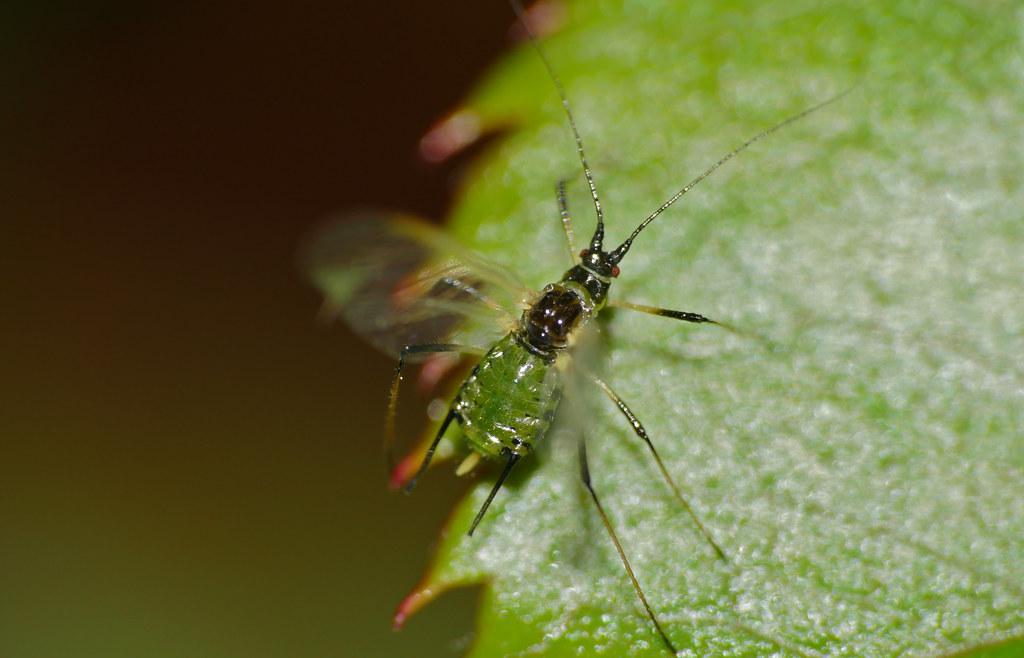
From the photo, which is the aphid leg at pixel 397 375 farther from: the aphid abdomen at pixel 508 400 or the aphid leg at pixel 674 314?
the aphid leg at pixel 674 314

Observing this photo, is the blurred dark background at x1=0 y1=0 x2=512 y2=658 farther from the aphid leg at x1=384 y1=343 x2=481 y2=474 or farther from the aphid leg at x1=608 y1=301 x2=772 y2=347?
the aphid leg at x1=608 y1=301 x2=772 y2=347

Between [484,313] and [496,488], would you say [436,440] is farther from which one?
[484,313]

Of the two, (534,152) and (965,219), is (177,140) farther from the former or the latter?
(965,219)

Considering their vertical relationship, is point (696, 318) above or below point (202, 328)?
below

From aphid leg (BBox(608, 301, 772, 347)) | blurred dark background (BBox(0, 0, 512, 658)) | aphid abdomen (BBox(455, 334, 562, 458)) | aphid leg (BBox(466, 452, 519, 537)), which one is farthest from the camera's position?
blurred dark background (BBox(0, 0, 512, 658))

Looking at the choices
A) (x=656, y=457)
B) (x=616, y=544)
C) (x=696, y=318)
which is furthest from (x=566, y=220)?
(x=616, y=544)

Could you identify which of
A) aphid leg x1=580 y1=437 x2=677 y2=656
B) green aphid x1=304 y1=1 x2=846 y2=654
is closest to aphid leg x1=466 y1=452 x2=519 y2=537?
green aphid x1=304 y1=1 x2=846 y2=654

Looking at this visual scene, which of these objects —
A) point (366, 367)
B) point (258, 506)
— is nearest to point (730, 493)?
point (366, 367)
